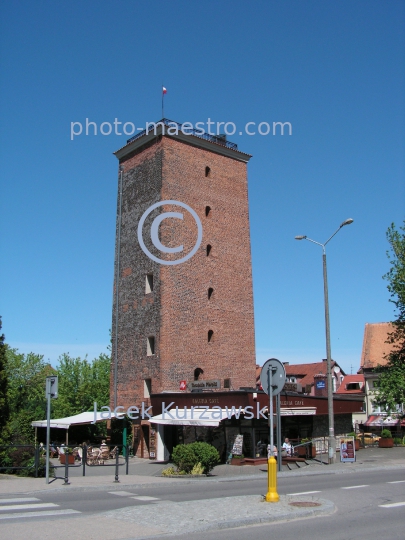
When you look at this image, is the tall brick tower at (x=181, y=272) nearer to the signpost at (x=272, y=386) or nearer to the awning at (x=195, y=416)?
the awning at (x=195, y=416)

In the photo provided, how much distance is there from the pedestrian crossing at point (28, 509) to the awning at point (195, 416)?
1256cm

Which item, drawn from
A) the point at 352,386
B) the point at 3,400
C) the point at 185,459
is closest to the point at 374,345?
the point at 352,386

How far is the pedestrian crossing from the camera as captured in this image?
37.4 feet

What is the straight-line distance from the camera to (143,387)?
1348 inches

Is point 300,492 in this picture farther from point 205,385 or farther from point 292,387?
point 205,385

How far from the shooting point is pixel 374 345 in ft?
221

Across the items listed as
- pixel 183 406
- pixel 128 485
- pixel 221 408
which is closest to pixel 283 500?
pixel 128 485

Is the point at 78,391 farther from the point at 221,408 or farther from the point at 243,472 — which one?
the point at 243,472

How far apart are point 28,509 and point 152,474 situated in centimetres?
1106

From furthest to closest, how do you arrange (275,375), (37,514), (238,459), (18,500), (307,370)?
1. (307,370)
2. (238,459)
3. (18,500)
4. (275,375)
5. (37,514)

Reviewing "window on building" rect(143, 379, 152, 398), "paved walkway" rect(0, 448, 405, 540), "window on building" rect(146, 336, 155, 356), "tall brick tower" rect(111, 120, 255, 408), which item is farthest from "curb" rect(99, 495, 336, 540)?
"window on building" rect(146, 336, 155, 356)

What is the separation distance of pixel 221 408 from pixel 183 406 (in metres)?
3.27

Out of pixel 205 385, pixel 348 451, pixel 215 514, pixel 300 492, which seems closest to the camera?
pixel 215 514

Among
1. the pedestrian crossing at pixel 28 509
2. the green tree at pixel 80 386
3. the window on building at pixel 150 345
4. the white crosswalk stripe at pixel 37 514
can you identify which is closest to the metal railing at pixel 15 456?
the pedestrian crossing at pixel 28 509
